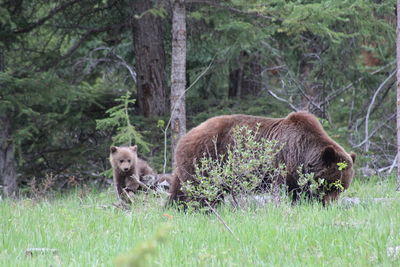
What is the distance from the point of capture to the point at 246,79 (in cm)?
1641

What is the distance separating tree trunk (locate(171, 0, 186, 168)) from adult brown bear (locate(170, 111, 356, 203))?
2.86m

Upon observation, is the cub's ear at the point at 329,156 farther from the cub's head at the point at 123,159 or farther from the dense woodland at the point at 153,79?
the dense woodland at the point at 153,79

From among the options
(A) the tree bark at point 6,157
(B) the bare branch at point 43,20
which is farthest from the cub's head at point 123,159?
(B) the bare branch at point 43,20

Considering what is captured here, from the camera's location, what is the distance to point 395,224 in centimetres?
577

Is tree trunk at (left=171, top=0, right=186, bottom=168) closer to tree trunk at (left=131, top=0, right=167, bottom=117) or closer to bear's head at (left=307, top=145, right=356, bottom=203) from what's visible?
tree trunk at (left=131, top=0, right=167, bottom=117)

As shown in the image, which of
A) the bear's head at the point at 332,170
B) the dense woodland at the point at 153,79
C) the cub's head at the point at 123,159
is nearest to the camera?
the bear's head at the point at 332,170

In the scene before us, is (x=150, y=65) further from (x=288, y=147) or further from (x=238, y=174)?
(x=238, y=174)

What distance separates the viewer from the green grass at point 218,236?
5004 millimetres

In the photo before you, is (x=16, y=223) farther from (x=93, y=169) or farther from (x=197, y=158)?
(x=93, y=169)

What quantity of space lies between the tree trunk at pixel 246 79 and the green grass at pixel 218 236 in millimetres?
8901

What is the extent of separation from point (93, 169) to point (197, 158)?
6.74 m

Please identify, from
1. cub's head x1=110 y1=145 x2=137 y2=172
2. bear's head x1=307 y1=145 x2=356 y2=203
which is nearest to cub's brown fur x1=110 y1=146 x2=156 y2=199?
cub's head x1=110 y1=145 x2=137 y2=172

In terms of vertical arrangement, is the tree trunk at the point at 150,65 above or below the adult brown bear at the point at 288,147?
above

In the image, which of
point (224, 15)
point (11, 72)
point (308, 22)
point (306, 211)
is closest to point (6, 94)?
point (11, 72)
